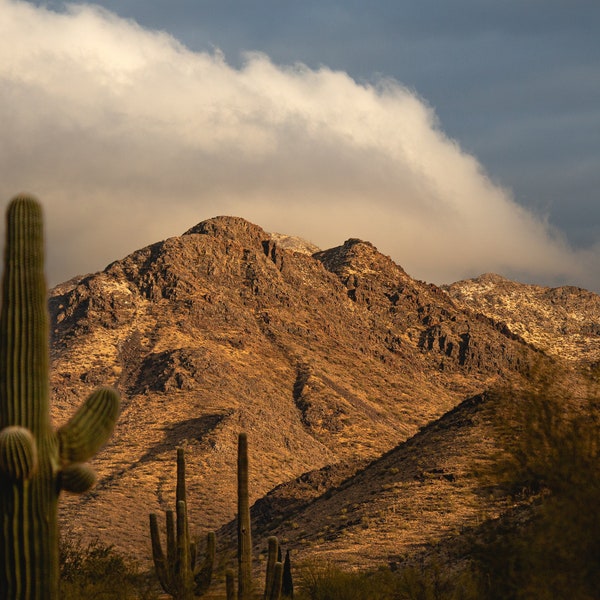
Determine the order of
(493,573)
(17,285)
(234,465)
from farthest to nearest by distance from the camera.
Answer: (234,465) < (493,573) < (17,285)

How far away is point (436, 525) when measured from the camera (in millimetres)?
46375

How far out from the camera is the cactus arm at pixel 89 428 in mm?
13352

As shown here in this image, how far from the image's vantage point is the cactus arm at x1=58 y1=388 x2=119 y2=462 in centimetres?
1335

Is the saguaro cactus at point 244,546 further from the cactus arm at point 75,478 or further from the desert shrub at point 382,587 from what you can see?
the cactus arm at point 75,478

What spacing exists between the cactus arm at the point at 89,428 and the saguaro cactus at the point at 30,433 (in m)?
0.01

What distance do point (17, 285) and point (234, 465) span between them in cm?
6414

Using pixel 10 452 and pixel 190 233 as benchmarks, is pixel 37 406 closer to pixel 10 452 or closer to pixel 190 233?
pixel 10 452

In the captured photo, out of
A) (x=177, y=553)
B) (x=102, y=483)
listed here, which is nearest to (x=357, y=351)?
(x=102, y=483)

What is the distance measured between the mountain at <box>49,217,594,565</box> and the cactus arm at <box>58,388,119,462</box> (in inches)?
1213

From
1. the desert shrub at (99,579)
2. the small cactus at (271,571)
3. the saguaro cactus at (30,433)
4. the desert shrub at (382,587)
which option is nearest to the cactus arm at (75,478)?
the saguaro cactus at (30,433)

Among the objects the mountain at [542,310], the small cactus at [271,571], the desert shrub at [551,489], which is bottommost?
the small cactus at [271,571]

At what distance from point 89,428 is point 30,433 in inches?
34.8

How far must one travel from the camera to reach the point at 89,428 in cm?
1344

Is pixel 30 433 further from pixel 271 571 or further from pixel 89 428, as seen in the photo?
pixel 271 571
